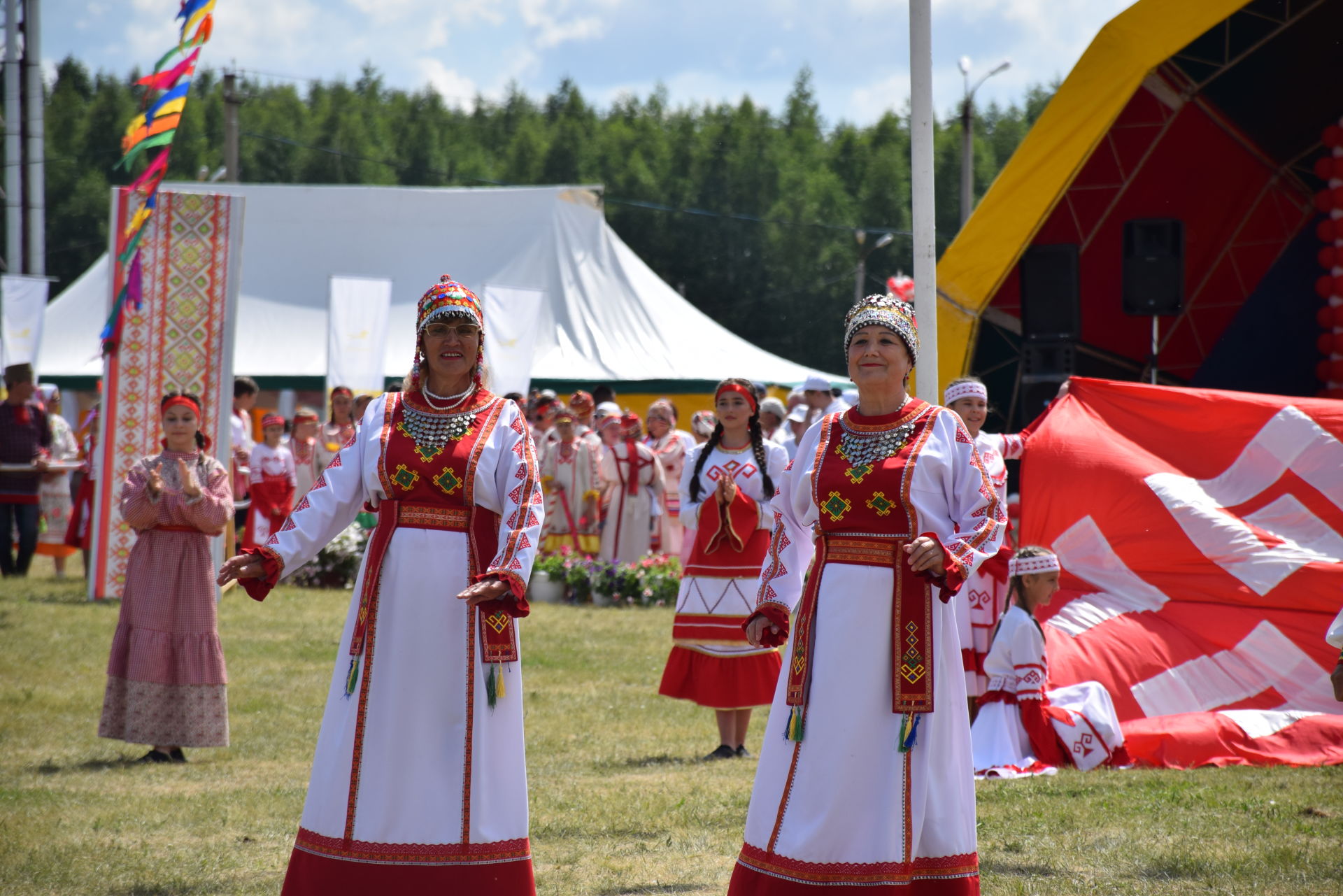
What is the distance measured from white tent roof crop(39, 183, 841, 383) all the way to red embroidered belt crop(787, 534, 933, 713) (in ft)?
65.8

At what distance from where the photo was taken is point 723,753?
747 centimetres

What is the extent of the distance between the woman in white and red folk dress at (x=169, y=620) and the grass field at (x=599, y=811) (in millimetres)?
224

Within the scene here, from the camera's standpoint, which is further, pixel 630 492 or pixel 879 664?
pixel 630 492

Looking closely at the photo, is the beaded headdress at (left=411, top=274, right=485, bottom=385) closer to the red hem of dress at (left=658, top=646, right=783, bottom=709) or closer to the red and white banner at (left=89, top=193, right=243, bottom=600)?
the red hem of dress at (left=658, top=646, right=783, bottom=709)

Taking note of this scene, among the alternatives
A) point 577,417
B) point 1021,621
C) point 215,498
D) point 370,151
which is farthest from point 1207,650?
point 370,151

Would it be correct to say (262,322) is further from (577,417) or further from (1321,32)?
(1321,32)

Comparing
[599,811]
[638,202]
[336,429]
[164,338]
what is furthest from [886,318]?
[638,202]

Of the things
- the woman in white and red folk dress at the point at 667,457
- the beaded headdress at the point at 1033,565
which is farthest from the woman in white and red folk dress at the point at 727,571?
the woman in white and red folk dress at the point at 667,457

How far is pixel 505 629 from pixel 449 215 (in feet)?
79.1

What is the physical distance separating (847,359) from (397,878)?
6.66 feet

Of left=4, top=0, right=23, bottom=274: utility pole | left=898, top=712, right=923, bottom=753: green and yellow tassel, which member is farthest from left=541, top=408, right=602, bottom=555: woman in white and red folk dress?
left=898, top=712, right=923, bottom=753: green and yellow tassel

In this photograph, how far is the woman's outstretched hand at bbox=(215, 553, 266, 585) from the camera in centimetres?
426

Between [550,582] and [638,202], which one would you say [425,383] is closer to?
[550,582]

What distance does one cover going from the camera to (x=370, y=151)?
57.5 m
